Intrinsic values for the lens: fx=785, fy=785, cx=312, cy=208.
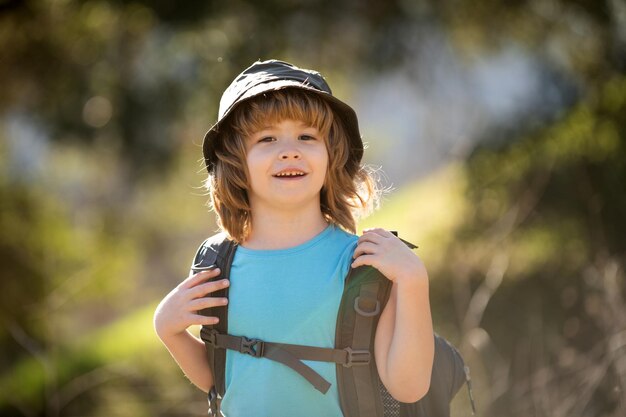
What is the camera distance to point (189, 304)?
6.55 ft

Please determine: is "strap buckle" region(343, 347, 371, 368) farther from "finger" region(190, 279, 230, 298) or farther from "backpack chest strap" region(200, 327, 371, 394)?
"finger" region(190, 279, 230, 298)

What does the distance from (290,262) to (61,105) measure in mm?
3340

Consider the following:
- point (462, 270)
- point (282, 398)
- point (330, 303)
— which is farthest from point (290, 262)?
point (462, 270)

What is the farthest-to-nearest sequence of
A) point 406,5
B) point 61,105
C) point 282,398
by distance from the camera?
point 61,105
point 406,5
point 282,398

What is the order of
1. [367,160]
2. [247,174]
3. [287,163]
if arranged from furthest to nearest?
[367,160]
[247,174]
[287,163]

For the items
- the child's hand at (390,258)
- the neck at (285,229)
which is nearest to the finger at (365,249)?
the child's hand at (390,258)

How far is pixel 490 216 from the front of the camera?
4207 mm

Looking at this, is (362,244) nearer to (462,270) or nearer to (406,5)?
(462,270)

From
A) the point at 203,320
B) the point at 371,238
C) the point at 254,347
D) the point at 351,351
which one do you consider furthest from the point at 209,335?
the point at 371,238

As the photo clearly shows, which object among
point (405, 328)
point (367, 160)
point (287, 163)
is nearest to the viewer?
point (405, 328)

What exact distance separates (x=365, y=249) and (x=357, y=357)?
26cm

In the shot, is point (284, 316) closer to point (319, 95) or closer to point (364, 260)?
point (364, 260)

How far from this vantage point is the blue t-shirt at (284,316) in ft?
6.13

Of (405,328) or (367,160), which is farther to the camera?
(367,160)
